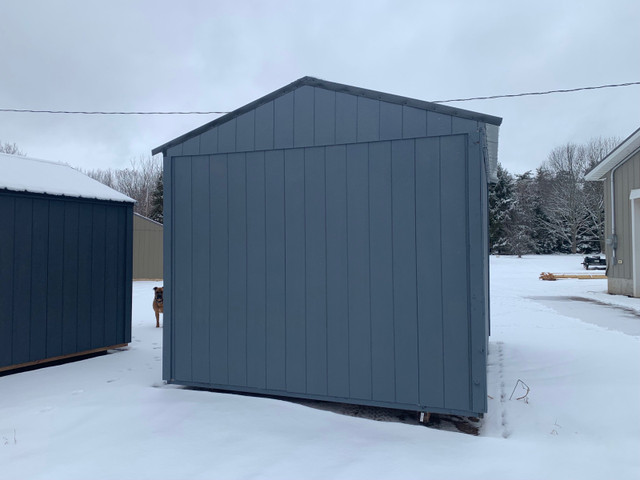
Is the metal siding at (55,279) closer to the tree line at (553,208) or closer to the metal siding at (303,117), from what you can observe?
the metal siding at (303,117)

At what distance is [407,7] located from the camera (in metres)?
10.2

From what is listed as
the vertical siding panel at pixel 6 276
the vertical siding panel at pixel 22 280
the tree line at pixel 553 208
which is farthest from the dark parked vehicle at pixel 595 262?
the vertical siding panel at pixel 6 276

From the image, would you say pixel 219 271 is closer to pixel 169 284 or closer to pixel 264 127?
pixel 169 284

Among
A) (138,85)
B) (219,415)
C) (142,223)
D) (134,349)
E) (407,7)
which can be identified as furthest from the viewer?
(142,223)

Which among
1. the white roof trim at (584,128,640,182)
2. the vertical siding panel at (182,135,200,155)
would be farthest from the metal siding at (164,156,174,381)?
the white roof trim at (584,128,640,182)

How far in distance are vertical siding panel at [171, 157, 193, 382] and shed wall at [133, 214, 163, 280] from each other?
48.9ft

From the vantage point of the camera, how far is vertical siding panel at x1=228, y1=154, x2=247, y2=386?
4.16 metres

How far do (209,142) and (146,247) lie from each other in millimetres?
15539

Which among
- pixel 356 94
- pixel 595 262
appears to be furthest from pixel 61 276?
pixel 595 262

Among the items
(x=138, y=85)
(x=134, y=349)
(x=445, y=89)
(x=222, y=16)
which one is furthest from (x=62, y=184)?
(x=445, y=89)

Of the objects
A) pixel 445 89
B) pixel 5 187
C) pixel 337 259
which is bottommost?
pixel 337 259

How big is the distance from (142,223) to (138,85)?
7160 millimetres

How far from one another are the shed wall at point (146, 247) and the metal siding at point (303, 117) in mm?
15829

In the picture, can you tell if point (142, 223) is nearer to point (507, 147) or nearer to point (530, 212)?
point (530, 212)
